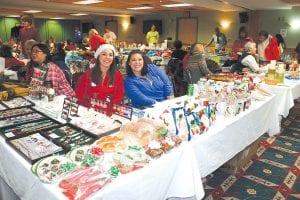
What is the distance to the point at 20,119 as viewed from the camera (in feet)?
6.18

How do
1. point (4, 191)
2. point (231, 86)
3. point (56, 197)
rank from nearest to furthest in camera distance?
point (56, 197) < point (4, 191) < point (231, 86)

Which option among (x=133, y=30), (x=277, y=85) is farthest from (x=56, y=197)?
(x=133, y=30)

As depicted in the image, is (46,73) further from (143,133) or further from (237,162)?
(237,162)

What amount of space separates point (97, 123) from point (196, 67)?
2844 millimetres

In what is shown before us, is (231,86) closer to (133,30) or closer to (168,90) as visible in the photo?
(168,90)

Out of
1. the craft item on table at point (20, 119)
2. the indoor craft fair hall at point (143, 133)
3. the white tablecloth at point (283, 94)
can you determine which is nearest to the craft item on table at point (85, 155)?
the indoor craft fair hall at point (143, 133)

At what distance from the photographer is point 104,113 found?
1955mm

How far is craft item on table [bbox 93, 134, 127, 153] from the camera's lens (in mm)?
1405

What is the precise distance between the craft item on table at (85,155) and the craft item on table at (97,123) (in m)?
0.22


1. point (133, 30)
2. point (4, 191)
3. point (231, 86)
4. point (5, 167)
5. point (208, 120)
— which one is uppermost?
point (133, 30)

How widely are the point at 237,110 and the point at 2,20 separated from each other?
15.4 meters

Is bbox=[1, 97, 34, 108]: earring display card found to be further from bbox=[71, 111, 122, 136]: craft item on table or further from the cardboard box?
the cardboard box

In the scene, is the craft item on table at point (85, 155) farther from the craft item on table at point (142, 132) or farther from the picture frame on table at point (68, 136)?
the craft item on table at point (142, 132)

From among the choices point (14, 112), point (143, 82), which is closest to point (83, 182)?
point (14, 112)
